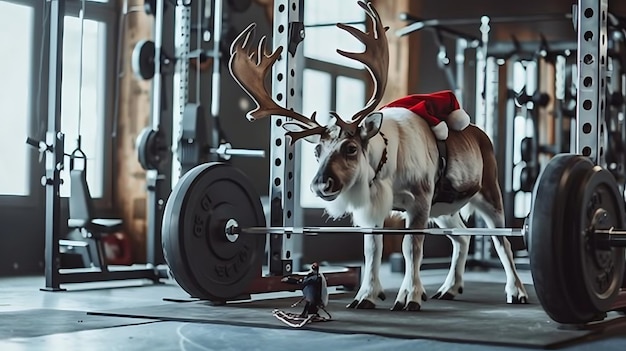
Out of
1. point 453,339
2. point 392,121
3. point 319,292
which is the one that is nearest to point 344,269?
point 392,121

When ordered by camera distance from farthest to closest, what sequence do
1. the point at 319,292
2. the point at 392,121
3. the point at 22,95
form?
the point at 22,95 → the point at 392,121 → the point at 319,292

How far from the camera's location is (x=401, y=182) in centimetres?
376

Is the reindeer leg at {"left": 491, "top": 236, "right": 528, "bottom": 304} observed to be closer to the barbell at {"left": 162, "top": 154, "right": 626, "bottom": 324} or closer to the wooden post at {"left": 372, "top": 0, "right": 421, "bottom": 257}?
the barbell at {"left": 162, "top": 154, "right": 626, "bottom": 324}

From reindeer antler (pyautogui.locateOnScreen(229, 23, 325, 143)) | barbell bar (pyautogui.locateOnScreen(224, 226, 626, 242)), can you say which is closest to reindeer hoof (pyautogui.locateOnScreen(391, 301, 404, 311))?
barbell bar (pyautogui.locateOnScreen(224, 226, 626, 242))

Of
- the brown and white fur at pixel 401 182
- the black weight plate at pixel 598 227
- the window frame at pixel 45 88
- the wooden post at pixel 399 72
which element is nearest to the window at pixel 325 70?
the wooden post at pixel 399 72

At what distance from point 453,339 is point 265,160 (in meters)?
5.10

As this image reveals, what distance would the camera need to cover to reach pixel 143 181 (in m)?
6.95

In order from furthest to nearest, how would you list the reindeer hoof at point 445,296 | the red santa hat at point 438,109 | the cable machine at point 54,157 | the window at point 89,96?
the window at point 89,96 → the cable machine at point 54,157 → the reindeer hoof at point 445,296 → the red santa hat at point 438,109

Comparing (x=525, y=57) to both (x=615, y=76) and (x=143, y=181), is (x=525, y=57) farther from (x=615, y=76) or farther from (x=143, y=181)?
(x=143, y=181)

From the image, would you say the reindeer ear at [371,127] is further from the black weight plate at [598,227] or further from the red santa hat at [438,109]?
the black weight plate at [598,227]

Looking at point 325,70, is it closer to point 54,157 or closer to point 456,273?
point 54,157

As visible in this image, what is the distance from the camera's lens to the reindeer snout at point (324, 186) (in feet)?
11.0

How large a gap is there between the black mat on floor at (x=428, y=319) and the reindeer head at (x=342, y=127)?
1.65 feet

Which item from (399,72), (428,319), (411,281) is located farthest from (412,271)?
(399,72)
